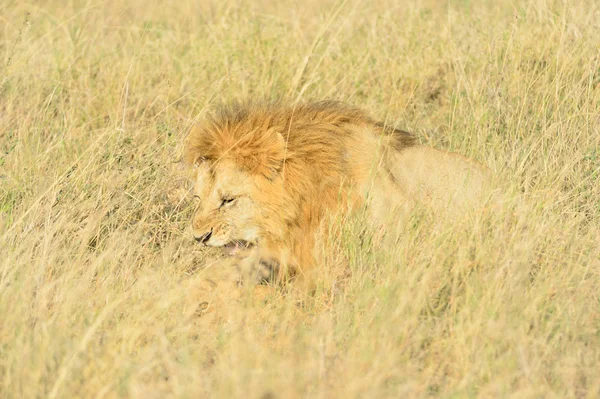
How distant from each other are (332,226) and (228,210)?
48 cm

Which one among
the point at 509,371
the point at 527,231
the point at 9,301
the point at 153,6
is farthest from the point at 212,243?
the point at 153,6

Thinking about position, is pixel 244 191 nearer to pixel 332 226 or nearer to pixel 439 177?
pixel 332 226

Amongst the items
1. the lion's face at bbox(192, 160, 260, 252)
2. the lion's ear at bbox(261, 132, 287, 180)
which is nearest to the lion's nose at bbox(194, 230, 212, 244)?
the lion's face at bbox(192, 160, 260, 252)

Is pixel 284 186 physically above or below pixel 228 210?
above

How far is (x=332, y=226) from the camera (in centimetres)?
411

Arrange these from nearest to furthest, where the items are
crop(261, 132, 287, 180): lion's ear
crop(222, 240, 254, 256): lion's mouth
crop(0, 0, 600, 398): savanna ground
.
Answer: crop(0, 0, 600, 398): savanna ground → crop(261, 132, 287, 180): lion's ear → crop(222, 240, 254, 256): lion's mouth

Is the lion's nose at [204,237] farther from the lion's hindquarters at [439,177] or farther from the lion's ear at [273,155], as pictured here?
the lion's hindquarters at [439,177]

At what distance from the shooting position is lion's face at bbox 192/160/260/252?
4090 millimetres

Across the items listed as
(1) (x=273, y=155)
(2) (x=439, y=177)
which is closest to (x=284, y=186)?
(1) (x=273, y=155)

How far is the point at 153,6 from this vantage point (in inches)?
311

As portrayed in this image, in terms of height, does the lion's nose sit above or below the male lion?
below

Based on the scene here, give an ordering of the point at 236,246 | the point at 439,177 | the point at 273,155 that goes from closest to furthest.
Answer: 1. the point at 273,155
2. the point at 236,246
3. the point at 439,177

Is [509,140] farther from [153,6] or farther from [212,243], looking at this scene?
[153,6]

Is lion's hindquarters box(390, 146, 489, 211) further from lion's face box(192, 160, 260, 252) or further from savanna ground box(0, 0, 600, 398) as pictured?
lion's face box(192, 160, 260, 252)
